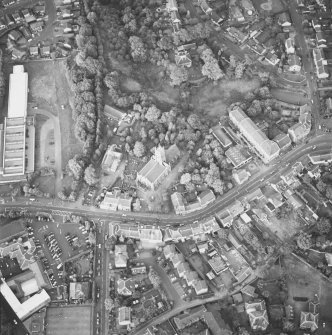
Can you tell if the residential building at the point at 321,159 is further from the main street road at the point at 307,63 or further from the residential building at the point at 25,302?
the residential building at the point at 25,302

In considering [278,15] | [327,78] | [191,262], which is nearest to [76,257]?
[191,262]

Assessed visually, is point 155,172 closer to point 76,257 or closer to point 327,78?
point 76,257

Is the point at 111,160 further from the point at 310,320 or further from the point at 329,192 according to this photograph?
the point at 310,320

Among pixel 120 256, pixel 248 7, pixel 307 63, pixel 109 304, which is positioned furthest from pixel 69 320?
pixel 248 7

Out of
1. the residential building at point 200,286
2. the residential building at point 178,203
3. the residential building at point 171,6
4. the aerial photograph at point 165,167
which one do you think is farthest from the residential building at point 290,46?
the residential building at point 200,286

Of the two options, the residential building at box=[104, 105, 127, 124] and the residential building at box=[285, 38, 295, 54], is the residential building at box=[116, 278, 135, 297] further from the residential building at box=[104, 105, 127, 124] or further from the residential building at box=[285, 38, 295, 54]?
the residential building at box=[285, 38, 295, 54]
